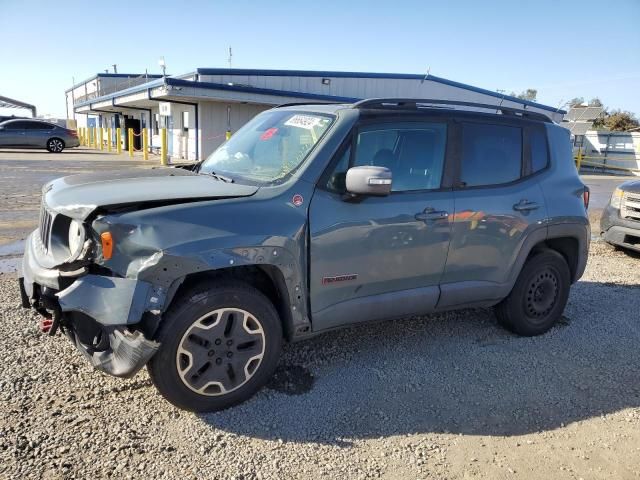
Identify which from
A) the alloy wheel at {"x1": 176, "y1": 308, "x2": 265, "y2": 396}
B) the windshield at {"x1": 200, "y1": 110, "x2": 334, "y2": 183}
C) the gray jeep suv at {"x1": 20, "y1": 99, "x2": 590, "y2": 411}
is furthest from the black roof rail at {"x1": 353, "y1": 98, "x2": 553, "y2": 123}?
the alloy wheel at {"x1": 176, "y1": 308, "x2": 265, "y2": 396}

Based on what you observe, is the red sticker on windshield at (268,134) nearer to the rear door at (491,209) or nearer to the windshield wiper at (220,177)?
the windshield wiper at (220,177)

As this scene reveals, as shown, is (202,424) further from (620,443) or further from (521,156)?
(521,156)

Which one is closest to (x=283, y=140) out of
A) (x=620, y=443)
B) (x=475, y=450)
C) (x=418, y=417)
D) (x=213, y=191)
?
(x=213, y=191)

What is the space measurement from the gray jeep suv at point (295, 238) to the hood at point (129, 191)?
0.05 feet

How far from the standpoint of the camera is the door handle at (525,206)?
4.09 m

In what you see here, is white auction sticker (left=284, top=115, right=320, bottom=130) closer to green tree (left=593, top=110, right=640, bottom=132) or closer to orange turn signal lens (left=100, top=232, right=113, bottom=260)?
orange turn signal lens (left=100, top=232, right=113, bottom=260)

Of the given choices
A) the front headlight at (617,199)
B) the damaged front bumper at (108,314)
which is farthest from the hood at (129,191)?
the front headlight at (617,199)

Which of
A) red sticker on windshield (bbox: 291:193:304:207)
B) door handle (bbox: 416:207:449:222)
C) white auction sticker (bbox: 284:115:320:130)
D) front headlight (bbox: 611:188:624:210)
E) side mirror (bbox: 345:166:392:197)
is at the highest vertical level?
white auction sticker (bbox: 284:115:320:130)

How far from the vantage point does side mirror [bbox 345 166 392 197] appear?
3104mm

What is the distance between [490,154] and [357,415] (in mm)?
2332

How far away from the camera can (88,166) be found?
18.9m

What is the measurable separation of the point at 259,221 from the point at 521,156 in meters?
2.51

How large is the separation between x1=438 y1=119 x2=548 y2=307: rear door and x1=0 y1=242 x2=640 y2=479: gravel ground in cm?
64

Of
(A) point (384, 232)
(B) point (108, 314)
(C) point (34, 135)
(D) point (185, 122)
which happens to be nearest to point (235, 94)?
(D) point (185, 122)
